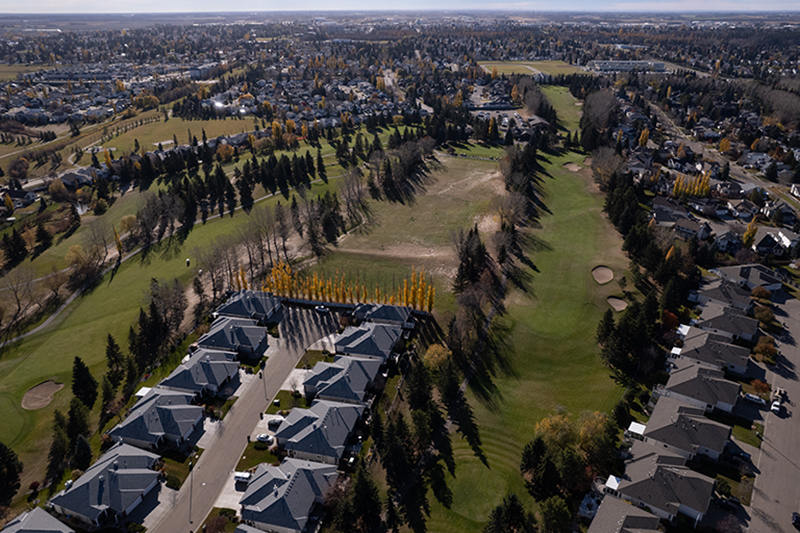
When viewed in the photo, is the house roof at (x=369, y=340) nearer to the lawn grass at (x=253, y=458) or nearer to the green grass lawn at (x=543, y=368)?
the green grass lawn at (x=543, y=368)

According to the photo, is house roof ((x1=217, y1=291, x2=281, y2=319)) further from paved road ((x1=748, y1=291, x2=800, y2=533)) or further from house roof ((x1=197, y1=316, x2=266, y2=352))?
paved road ((x1=748, y1=291, x2=800, y2=533))

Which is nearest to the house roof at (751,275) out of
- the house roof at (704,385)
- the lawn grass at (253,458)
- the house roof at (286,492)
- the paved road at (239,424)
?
the house roof at (704,385)

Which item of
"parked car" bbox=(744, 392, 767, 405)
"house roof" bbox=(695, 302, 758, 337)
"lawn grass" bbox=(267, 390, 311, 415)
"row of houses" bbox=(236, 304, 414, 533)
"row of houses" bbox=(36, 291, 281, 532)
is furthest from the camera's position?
"house roof" bbox=(695, 302, 758, 337)

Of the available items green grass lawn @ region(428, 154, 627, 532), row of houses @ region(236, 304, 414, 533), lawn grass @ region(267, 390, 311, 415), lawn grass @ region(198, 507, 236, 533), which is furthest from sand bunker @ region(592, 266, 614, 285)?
lawn grass @ region(198, 507, 236, 533)

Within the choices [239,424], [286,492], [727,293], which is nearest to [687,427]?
[727,293]

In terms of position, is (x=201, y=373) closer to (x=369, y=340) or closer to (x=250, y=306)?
(x=250, y=306)

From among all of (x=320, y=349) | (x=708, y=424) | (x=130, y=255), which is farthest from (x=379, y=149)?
(x=708, y=424)
